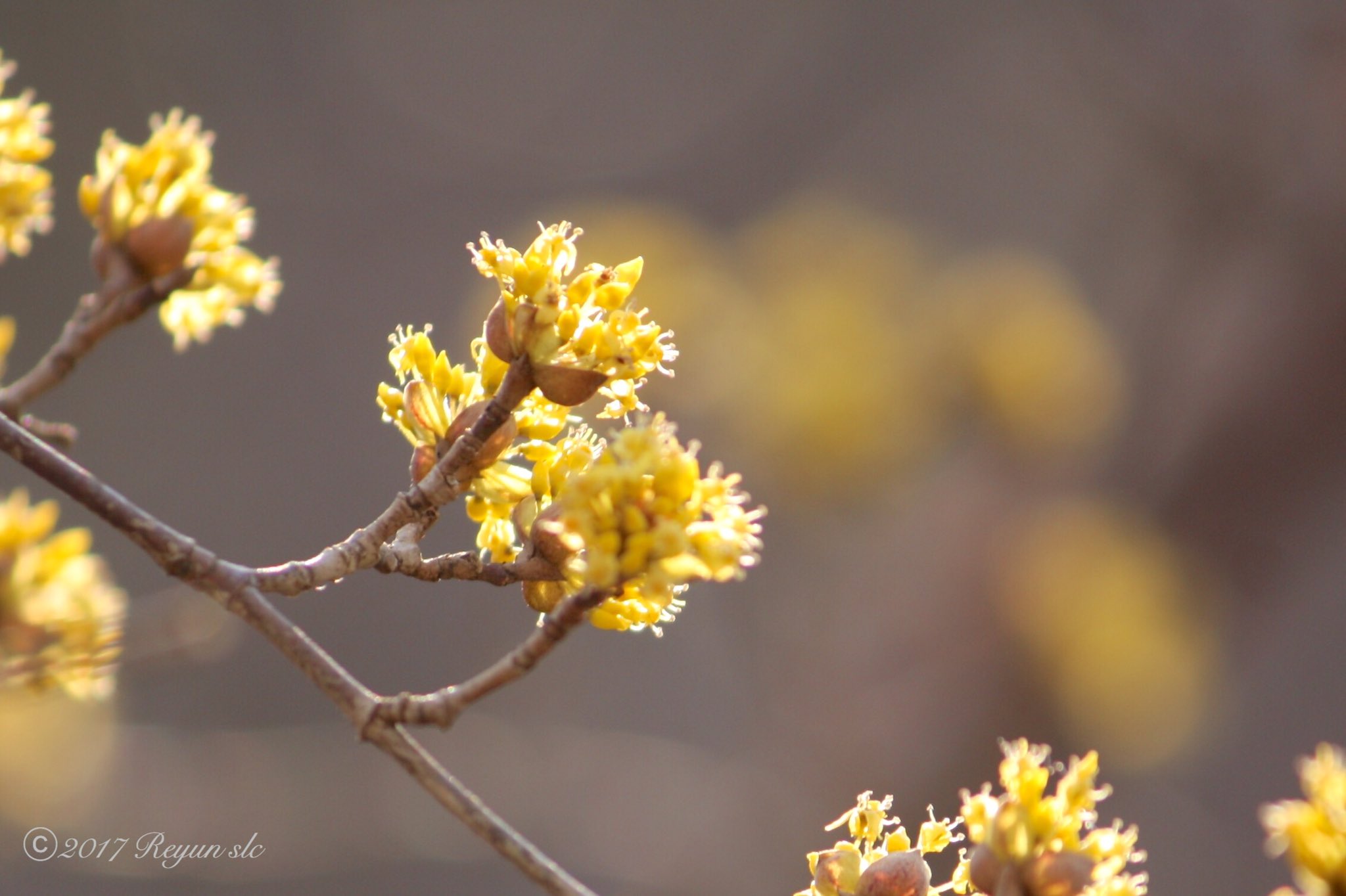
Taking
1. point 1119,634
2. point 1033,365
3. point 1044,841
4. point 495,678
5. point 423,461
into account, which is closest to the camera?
point 495,678

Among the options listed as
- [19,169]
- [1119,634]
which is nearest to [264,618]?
[19,169]

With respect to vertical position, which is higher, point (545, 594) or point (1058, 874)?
point (545, 594)

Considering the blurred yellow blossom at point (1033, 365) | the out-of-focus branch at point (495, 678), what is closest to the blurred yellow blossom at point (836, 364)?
the blurred yellow blossom at point (1033, 365)

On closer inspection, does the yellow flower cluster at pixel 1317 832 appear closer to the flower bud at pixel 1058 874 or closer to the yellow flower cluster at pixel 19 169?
the flower bud at pixel 1058 874

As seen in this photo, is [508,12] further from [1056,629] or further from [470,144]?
[1056,629]

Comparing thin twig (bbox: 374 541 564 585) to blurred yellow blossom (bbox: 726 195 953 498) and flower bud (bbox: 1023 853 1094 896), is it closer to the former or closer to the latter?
flower bud (bbox: 1023 853 1094 896)

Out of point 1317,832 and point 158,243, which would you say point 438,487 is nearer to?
point 158,243
